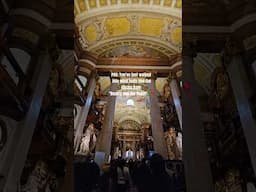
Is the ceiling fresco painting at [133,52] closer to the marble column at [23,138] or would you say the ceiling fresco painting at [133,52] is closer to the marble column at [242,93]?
the marble column at [242,93]

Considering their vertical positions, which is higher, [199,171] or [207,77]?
[207,77]

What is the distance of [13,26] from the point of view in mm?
6789

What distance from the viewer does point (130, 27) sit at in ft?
34.6

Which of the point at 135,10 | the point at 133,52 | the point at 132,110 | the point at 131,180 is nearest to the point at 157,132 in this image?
the point at 131,180

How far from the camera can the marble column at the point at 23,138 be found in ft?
13.9

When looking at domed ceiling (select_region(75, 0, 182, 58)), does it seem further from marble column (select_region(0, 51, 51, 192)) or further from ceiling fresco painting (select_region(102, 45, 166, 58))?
marble column (select_region(0, 51, 51, 192))

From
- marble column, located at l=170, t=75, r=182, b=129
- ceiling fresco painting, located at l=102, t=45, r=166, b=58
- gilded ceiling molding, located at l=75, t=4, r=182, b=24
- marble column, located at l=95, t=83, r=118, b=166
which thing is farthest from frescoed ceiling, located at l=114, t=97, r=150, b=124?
gilded ceiling molding, located at l=75, t=4, r=182, b=24

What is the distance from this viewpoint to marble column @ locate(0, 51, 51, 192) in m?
4.23

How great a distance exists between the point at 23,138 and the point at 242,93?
4535 millimetres

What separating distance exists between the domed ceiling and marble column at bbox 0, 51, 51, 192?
12.6 feet

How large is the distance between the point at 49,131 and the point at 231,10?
576 cm

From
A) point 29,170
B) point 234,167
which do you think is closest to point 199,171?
point 234,167

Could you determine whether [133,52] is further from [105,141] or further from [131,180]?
[131,180]

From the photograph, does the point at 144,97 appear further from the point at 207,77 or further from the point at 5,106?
the point at 5,106
